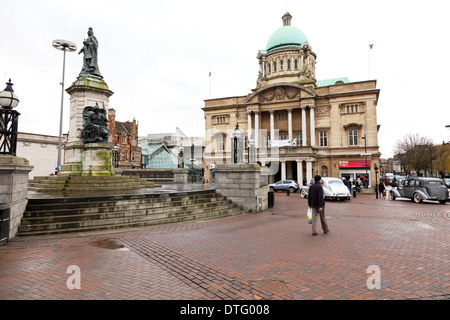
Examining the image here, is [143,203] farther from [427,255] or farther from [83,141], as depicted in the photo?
[427,255]

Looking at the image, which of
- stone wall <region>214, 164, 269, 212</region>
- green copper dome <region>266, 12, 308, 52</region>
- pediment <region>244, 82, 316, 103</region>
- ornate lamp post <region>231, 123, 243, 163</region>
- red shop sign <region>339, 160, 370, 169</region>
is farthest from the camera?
green copper dome <region>266, 12, 308, 52</region>

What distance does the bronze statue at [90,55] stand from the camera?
1584cm

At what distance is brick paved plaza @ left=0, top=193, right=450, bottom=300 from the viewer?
13.0 feet

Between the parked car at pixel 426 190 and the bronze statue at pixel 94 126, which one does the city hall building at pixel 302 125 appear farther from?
the bronze statue at pixel 94 126

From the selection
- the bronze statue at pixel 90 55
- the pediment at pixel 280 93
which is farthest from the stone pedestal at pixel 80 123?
the pediment at pixel 280 93

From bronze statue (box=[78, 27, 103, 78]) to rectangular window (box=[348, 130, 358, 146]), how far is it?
3769cm

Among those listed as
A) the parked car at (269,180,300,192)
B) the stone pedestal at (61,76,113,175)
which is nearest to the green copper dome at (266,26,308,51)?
the parked car at (269,180,300,192)

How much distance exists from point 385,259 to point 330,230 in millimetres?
3139

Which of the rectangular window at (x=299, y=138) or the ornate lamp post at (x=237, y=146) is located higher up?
the rectangular window at (x=299, y=138)

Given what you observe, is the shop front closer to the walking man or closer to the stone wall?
the stone wall

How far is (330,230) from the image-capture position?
8680 millimetres

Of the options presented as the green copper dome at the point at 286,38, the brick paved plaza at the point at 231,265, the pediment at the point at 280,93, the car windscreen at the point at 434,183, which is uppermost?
the green copper dome at the point at 286,38

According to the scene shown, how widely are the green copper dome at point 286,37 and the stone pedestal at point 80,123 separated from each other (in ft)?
158
